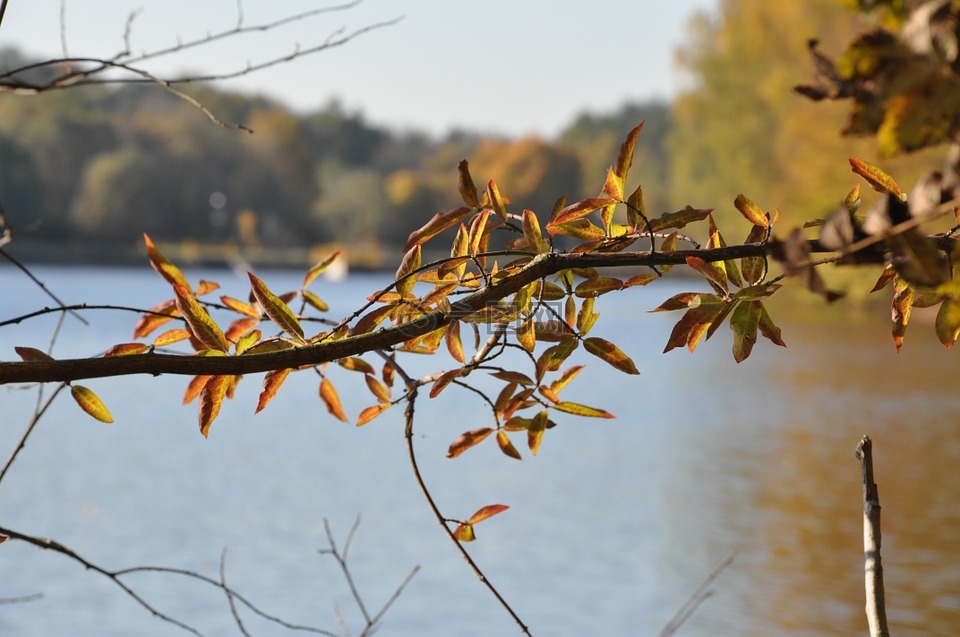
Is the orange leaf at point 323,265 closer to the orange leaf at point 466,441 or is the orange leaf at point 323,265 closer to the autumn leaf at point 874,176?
the orange leaf at point 466,441

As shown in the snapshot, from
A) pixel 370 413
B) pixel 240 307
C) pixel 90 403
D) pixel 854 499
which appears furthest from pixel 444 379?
pixel 854 499

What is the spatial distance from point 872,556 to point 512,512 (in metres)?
7.54

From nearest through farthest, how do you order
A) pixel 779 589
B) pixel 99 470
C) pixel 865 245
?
pixel 865 245 → pixel 779 589 → pixel 99 470

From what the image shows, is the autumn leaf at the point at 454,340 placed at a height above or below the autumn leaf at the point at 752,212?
below

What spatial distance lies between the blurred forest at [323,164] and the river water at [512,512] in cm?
1642

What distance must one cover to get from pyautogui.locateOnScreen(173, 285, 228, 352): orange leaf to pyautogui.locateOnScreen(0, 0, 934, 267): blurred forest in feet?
89.0

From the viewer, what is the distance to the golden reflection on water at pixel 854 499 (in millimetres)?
6215

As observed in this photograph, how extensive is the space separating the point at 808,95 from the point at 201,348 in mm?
573

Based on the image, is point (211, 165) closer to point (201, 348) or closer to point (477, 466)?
point (477, 466)

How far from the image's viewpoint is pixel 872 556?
0.82m

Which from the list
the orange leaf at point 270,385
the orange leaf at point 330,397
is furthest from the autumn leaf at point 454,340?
the orange leaf at point 330,397

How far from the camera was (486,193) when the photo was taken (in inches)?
39.4

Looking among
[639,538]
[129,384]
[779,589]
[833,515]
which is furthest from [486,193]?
[129,384]

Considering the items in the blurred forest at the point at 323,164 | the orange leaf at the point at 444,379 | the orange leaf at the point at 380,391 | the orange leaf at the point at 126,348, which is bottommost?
the orange leaf at the point at 444,379
